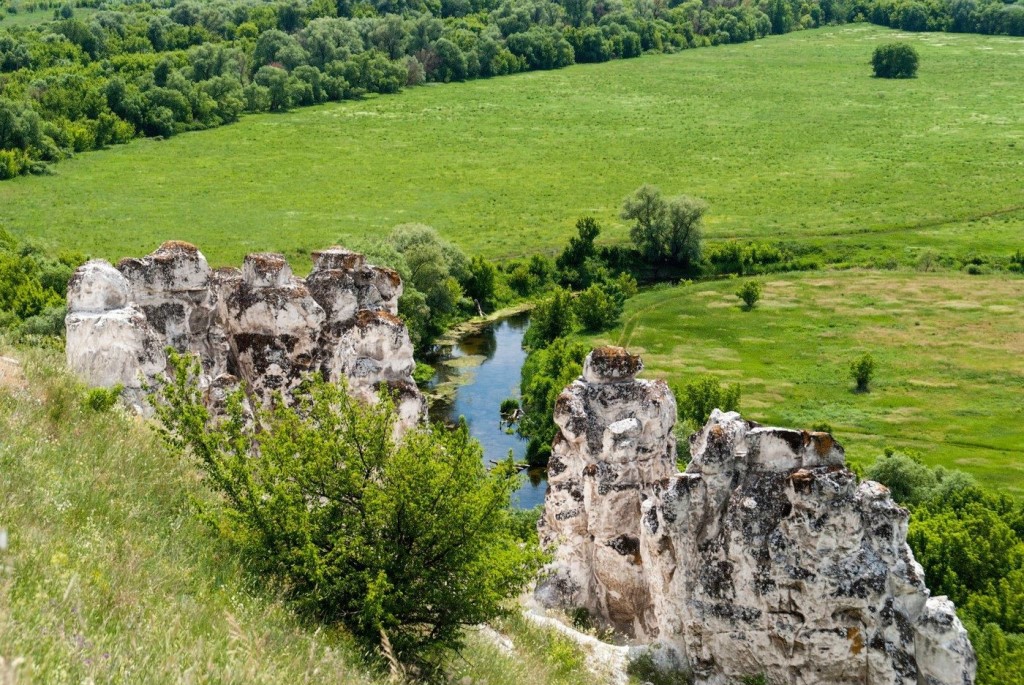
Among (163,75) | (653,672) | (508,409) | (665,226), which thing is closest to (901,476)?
(508,409)

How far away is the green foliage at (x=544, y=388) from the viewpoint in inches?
2672

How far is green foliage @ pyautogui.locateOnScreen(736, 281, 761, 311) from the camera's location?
3841 inches

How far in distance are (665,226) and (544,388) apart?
4383cm

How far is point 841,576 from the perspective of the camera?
25.3m

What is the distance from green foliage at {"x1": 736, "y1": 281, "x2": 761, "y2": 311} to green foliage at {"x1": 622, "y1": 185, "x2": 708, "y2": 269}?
44.1 feet

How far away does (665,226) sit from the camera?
364 feet

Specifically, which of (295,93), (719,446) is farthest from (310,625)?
(295,93)

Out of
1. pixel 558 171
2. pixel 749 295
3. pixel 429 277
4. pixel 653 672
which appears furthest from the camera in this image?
pixel 558 171

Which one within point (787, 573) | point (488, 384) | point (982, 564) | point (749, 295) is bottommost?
point (488, 384)

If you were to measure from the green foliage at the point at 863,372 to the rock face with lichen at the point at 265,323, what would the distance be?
173 feet

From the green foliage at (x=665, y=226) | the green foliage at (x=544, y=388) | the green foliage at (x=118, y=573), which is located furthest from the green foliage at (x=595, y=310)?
the green foliage at (x=118, y=573)

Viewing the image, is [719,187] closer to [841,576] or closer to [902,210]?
[902,210]

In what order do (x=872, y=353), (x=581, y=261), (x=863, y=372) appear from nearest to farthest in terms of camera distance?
(x=863, y=372) → (x=872, y=353) → (x=581, y=261)

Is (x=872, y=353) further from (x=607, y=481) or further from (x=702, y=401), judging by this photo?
(x=607, y=481)
